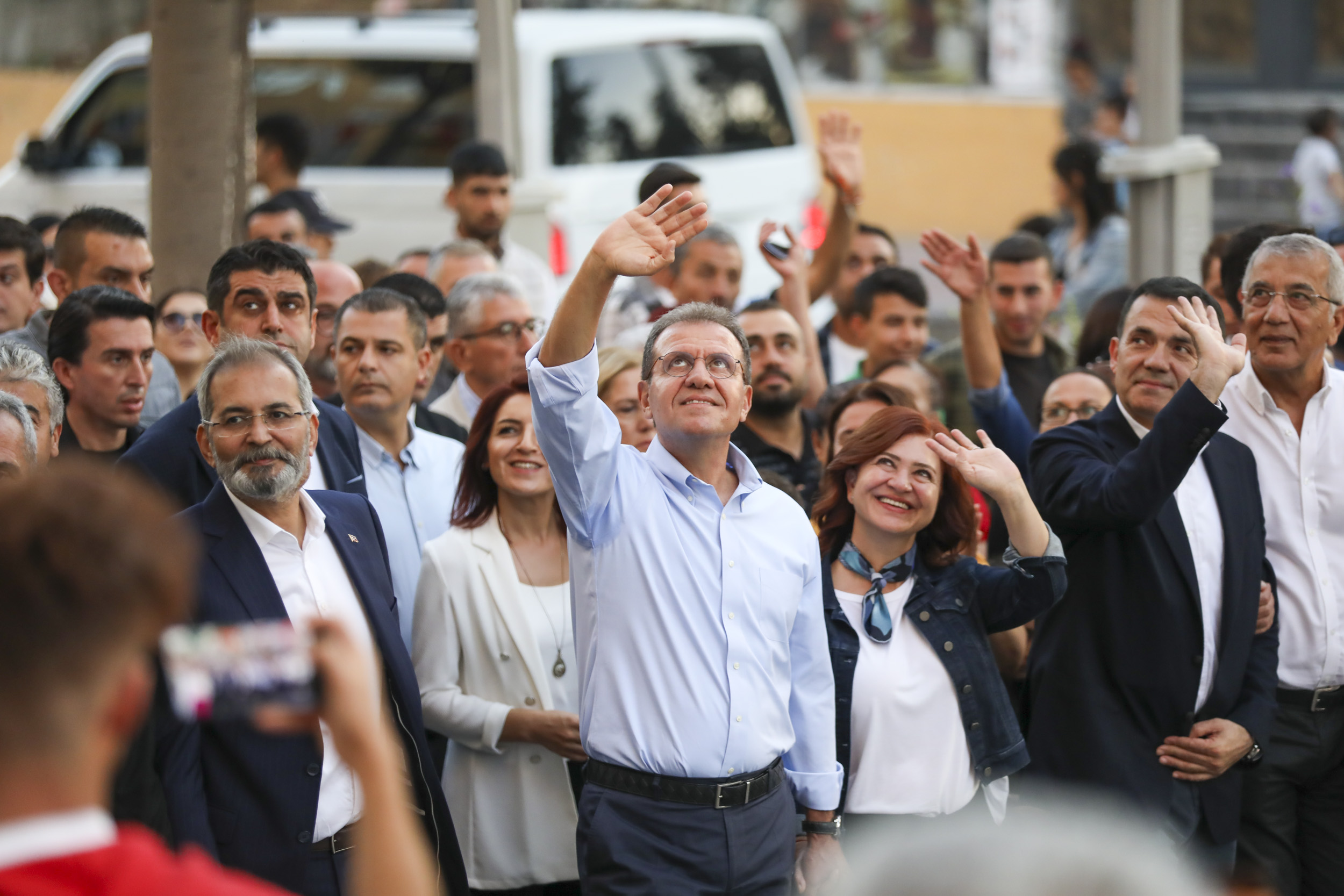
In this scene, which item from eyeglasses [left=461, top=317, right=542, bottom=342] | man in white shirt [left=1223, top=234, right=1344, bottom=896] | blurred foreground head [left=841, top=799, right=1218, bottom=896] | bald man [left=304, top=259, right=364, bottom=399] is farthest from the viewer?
bald man [left=304, top=259, right=364, bottom=399]

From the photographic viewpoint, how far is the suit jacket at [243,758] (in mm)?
3252

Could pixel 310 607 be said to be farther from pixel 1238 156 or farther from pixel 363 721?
pixel 1238 156

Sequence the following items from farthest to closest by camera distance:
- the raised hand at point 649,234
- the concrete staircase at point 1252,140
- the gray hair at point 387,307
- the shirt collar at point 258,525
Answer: the concrete staircase at point 1252,140, the gray hair at point 387,307, the shirt collar at point 258,525, the raised hand at point 649,234

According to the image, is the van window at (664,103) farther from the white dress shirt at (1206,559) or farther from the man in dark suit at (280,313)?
the white dress shirt at (1206,559)

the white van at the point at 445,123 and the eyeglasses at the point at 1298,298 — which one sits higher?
the white van at the point at 445,123

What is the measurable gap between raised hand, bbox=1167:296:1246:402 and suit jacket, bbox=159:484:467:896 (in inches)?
88.9

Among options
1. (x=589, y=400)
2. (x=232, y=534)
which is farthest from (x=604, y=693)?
(x=232, y=534)

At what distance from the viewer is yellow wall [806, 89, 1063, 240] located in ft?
57.7

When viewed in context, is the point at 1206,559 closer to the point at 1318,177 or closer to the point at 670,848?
the point at 670,848

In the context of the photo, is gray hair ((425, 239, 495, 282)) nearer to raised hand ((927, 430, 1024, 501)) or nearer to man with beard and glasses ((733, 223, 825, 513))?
man with beard and glasses ((733, 223, 825, 513))

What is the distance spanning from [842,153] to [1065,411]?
2.22 metres

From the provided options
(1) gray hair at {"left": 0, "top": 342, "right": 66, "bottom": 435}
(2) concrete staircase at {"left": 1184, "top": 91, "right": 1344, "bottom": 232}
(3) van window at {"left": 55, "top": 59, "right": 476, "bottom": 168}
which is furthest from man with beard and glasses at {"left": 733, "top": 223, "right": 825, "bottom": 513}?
(2) concrete staircase at {"left": 1184, "top": 91, "right": 1344, "bottom": 232}

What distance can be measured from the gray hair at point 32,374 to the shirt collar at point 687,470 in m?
1.64

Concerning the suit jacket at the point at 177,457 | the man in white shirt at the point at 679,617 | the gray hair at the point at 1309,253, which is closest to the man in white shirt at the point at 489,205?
the suit jacket at the point at 177,457
